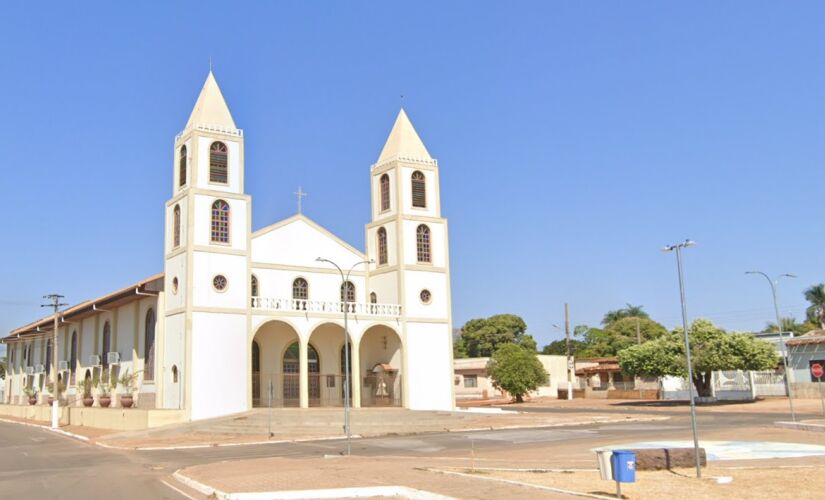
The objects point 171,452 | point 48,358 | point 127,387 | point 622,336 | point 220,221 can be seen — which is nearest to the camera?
point 171,452

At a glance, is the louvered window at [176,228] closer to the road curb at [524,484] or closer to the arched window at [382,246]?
the arched window at [382,246]

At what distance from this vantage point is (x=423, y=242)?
46.2 meters

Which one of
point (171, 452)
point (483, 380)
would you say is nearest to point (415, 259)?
point (171, 452)

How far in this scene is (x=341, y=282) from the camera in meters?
45.5

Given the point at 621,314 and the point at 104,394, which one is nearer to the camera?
the point at 104,394

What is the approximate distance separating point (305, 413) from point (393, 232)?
12.2m

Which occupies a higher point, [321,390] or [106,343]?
[106,343]

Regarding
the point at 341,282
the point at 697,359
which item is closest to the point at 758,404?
the point at 697,359

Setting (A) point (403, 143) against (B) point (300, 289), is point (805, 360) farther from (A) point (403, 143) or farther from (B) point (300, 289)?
(B) point (300, 289)

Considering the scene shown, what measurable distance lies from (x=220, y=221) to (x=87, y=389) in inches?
618

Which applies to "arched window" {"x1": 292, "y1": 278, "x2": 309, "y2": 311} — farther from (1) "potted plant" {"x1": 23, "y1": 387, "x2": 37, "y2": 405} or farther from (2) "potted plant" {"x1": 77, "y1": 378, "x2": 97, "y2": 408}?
(1) "potted plant" {"x1": 23, "y1": 387, "x2": 37, "y2": 405}

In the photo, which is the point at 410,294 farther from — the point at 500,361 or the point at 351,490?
the point at 351,490

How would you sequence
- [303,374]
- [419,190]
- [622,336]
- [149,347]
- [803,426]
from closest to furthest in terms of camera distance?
[803,426] < [303,374] < [149,347] < [419,190] < [622,336]

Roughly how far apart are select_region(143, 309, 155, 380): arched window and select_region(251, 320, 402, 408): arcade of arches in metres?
4.91
